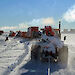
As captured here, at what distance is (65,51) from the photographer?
985 centimetres

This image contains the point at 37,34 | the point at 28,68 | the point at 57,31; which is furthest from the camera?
the point at 37,34

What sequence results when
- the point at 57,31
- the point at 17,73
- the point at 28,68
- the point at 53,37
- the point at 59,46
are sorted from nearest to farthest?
the point at 17,73, the point at 28,68, the point at 59,46, the point at 53,37, the point at 57,31

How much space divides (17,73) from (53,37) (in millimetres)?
3404

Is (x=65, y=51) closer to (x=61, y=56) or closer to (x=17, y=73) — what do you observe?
(x=61, y=56)

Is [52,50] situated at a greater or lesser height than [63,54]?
greater

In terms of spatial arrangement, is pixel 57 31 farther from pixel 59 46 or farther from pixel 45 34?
pixel 59 46

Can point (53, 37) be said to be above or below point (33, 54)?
above

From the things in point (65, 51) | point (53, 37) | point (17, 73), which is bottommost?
point (17, 73)

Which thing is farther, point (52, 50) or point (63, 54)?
point (63, 54)

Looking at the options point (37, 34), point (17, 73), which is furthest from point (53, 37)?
point (37, 34)

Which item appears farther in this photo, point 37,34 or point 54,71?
point 37,34

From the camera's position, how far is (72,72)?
309 inches

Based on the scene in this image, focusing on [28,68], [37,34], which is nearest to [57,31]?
[28,68]

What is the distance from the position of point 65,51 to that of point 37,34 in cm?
2379
